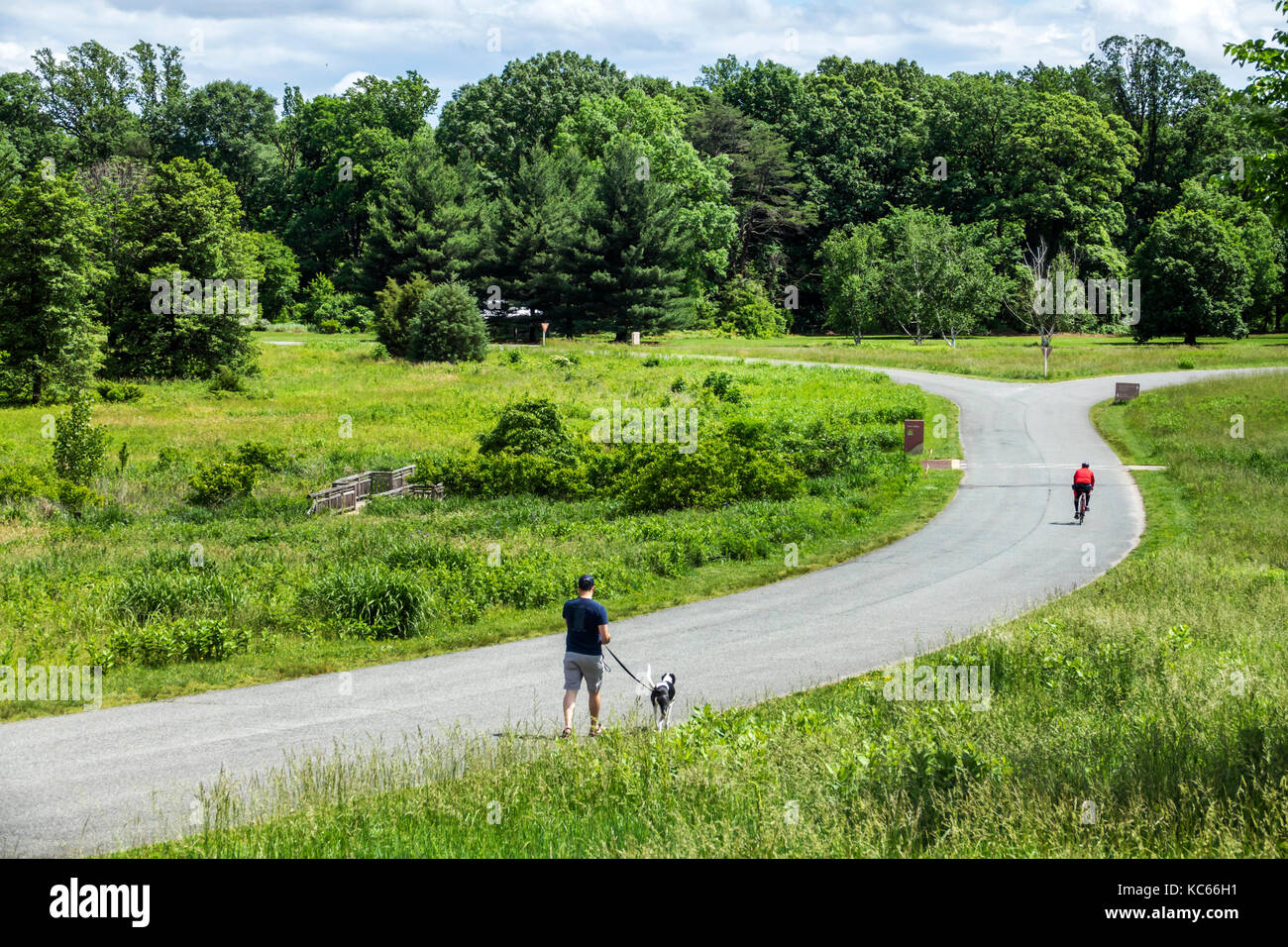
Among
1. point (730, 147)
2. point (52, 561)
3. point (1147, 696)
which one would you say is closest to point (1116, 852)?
point (1147, 696)

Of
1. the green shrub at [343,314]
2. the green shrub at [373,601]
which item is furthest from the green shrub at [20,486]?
the green shrub at [343,314]

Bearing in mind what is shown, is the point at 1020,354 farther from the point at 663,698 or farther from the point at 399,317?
the point at 663,698

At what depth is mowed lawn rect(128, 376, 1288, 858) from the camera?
25.7 feet

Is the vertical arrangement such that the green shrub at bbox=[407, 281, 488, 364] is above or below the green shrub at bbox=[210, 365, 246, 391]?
above

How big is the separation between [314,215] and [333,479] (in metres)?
78.8

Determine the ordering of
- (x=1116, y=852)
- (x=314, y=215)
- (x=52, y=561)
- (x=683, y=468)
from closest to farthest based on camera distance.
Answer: (x=1116, y=852) < (x=52, y=561) < (x=683, y=468) < (x=314, y=215)

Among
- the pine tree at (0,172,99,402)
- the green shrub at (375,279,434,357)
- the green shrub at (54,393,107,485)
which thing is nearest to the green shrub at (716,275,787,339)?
the green shrub at (375,279,434,357)

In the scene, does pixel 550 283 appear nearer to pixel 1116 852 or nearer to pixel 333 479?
pixel 333 479

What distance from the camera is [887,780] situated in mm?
9039

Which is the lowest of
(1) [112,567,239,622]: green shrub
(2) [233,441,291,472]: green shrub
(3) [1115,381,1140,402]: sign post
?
(1) [112,567,239,622]: green shrub

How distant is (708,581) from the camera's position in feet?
67.9

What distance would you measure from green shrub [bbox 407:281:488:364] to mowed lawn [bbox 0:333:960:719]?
14.7 m

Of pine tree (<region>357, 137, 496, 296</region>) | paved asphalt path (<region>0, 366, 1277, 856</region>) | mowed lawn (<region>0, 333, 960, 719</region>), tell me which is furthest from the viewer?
pine tree (<region>357, 137, 496, 296</region>)

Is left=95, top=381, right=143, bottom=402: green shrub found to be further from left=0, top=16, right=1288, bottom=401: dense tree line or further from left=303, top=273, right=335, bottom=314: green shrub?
left=303, top=273, right=335, bottom=314: green shrub
